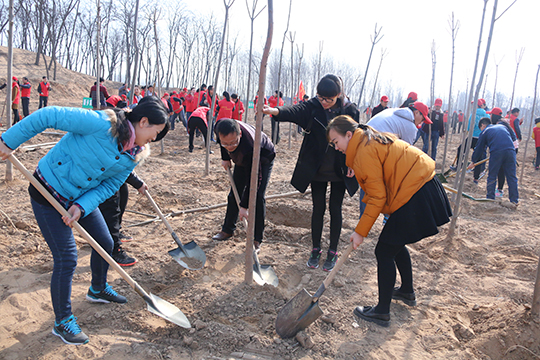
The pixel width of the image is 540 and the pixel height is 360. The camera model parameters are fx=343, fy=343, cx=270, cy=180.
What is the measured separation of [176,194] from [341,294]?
332cm

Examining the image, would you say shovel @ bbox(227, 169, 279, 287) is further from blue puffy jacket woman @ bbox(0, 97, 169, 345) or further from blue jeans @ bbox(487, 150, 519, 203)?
blue jeans @ bbox(487, 150, 519, 203)

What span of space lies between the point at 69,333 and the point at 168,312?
23.7 inches

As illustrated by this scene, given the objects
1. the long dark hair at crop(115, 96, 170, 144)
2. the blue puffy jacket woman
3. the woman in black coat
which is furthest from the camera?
the woman in black coat

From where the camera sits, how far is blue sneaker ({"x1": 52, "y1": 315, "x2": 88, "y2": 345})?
2145 millimetres

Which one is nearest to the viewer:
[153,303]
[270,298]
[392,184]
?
[392,184]

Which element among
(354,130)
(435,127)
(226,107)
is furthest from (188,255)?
(435,127)

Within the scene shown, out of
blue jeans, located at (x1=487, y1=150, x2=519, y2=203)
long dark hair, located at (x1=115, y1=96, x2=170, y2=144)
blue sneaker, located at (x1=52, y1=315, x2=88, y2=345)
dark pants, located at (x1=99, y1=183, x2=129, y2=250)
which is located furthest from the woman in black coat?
blue jeans, located at (x1=487, y1=150, x2=519, y2=203)

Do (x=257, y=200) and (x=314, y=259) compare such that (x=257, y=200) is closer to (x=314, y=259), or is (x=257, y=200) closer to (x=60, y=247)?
(x=314, y=259)

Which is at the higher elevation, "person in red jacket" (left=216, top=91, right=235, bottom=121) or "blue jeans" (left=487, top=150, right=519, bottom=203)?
"person in red jacket" (left=216, top=91, right=235, bottom=121)

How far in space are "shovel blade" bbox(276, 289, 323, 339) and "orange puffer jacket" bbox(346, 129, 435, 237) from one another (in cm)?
62

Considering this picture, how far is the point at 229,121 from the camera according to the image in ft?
9.77

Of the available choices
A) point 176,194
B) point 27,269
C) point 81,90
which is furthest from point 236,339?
point 81,90

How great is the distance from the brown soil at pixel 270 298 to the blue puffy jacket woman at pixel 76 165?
0.40m

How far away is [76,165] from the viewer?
201 cm
